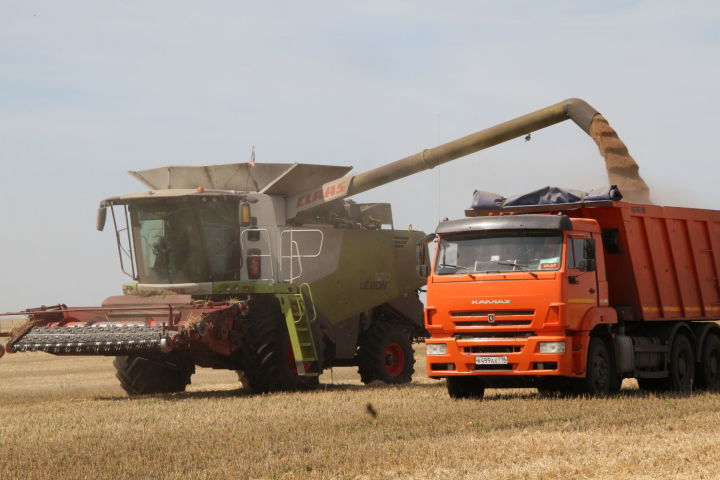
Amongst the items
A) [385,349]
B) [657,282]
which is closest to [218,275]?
[385,349]

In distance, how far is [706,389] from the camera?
18859 mm

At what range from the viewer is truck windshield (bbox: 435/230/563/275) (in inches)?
619

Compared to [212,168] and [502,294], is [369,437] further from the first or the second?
[212,168]

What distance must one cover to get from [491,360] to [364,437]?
13.5 ft

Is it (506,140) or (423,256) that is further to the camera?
(506,140)

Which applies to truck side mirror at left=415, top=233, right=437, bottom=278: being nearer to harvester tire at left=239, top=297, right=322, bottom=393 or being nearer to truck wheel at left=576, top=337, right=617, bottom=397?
truck wheel at left=576, top=337, right=617, bottom=397

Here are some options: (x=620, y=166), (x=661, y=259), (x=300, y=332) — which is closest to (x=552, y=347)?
(x=661, y=259)

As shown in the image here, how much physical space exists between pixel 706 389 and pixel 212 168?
29.8 feet

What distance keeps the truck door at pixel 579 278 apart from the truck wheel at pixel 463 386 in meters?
2.00

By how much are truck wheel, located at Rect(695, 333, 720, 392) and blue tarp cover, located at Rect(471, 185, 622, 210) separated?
3701mm

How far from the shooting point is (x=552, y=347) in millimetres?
15352

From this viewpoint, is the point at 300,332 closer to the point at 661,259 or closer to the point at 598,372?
the point at 598,372

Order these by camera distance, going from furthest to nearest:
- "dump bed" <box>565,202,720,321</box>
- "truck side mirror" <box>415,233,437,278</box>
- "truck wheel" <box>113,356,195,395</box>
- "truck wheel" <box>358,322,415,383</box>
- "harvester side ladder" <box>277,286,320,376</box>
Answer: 1. "truck wheel" <box>358,322,415,383</box>
2. "truck wheel" <box>113,356,195,395</box>
3. "harvester side ladder" <box>277,286,320,376</box>
4. "dump bed" <box>565,202,720,321</box>
5. "truck side mirror" <box>415,233,437,278</box>

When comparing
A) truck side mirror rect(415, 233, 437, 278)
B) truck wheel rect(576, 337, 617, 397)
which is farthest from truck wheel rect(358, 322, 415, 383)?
truck wheel rect(576, 337, 617, 397)
